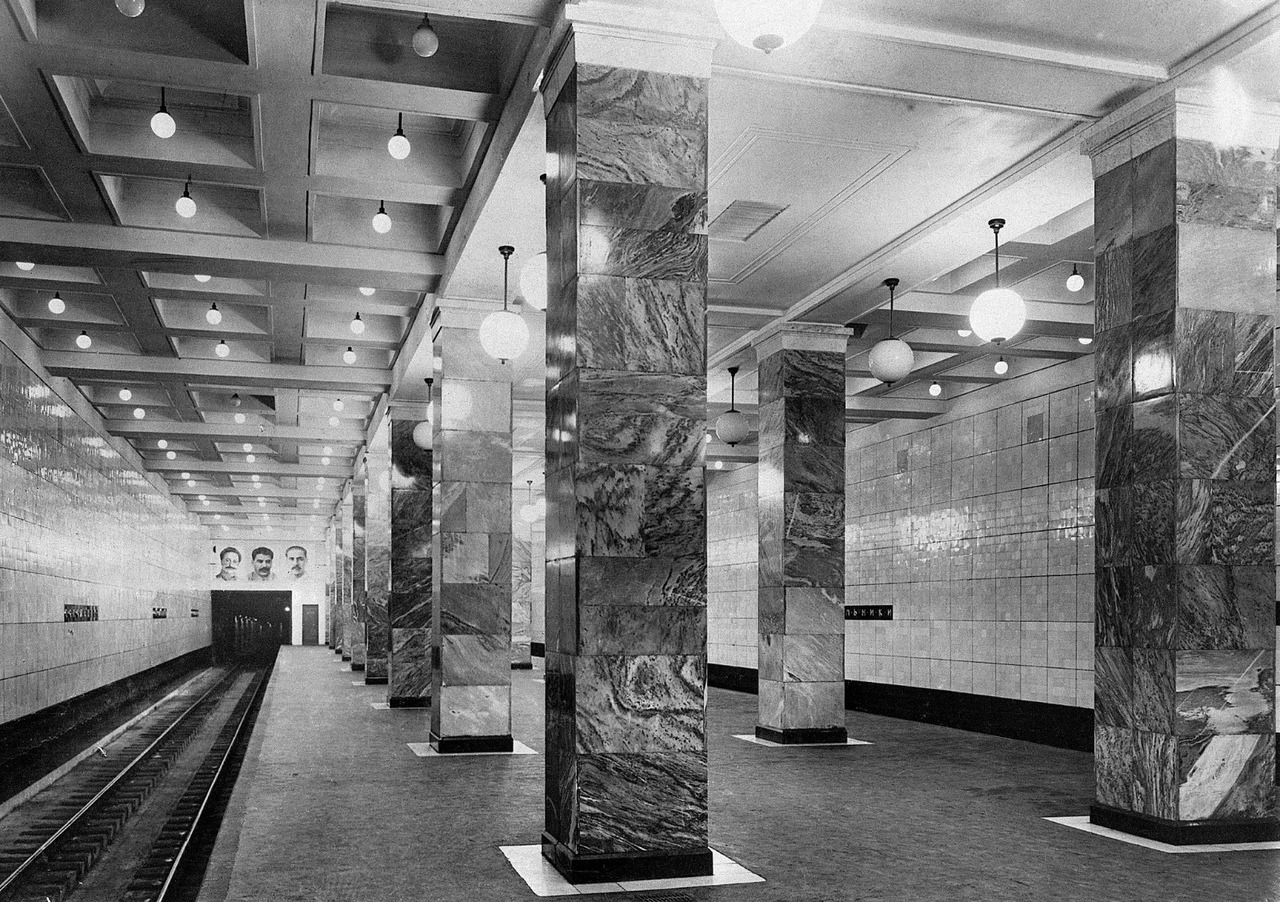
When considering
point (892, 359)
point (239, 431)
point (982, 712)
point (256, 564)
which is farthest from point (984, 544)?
point (256, 564)

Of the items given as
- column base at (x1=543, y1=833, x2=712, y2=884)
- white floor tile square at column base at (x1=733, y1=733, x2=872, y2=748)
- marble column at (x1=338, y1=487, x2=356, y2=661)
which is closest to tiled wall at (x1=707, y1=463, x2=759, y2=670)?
marble column at (x1=338, y1=487, x2=356, y2=661)

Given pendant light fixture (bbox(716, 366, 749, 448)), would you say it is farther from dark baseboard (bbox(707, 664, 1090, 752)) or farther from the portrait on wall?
the portrait on wall

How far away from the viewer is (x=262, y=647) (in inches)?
1879

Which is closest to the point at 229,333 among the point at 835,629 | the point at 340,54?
the point at 340,54

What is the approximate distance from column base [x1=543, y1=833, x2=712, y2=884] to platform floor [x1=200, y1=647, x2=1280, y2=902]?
18 centimetres

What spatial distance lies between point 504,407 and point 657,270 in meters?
5.66

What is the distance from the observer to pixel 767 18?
3.64m

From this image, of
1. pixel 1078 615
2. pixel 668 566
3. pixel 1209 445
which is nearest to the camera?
pixel 668 566

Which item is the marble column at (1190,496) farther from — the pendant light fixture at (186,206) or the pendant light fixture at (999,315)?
the pendant light fixture at (186,206)

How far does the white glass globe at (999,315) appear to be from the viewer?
7602 millimetres

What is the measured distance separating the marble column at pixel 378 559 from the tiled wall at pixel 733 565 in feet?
20.7

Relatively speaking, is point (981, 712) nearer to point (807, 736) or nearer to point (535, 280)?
point (807, 736)

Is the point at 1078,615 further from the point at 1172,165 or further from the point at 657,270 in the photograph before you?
the point at 657,270

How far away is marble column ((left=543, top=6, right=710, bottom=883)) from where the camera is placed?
5293mm
